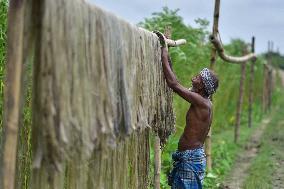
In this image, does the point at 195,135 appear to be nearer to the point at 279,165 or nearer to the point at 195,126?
the point at 195,126

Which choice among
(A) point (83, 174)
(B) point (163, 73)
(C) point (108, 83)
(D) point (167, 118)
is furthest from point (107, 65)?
(D) point (167, 118)

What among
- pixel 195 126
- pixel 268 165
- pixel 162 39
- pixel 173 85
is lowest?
pixel 268 165

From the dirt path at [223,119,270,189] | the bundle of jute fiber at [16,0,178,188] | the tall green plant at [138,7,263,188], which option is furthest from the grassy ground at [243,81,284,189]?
the bundle of jute fiber at [16,0,178,188]

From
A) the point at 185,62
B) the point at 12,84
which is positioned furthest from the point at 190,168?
the point at 185,62

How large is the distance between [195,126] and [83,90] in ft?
6.19

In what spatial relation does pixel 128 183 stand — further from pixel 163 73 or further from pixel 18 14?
pixel 18 14

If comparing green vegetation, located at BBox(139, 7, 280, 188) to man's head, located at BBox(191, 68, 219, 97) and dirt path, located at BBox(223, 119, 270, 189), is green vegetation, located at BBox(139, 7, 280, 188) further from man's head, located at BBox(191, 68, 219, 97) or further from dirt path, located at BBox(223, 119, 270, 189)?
man's head, located at BBox(191, 68, 219, 97)

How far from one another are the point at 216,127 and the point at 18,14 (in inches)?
442

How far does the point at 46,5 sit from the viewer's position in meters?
2.94

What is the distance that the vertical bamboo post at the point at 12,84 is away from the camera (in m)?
3.03

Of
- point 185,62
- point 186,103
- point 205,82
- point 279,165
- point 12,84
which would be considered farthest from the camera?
point 279,165

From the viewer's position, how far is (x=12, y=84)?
303 centimetres

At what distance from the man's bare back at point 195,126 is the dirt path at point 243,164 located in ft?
11.4

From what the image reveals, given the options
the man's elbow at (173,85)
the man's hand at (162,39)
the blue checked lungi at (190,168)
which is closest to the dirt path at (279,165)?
the blue checked lungi at (190,168)
